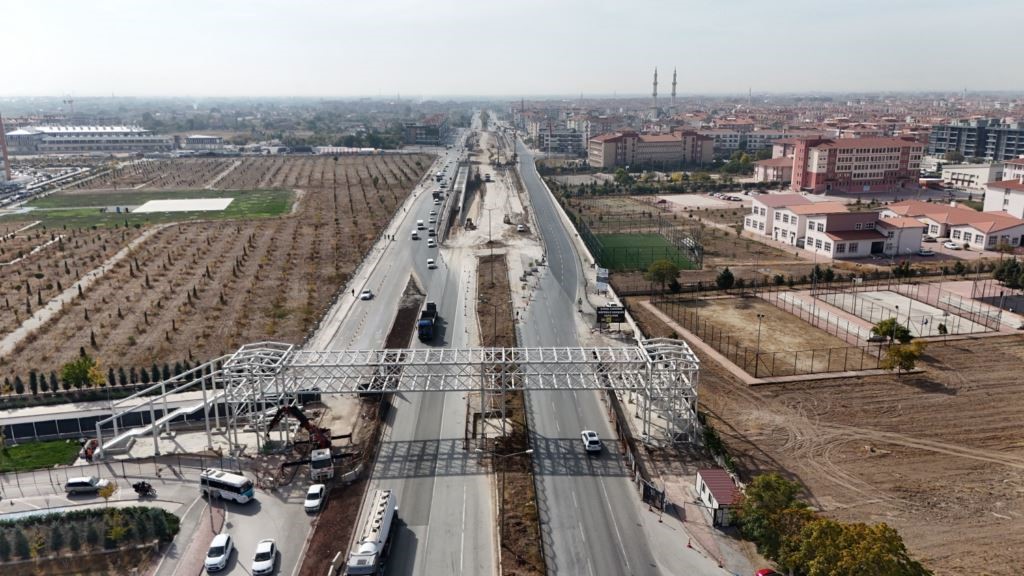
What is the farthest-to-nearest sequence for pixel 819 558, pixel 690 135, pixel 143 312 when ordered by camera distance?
pixel 690 135
pixel 143 312
pixel 819 558

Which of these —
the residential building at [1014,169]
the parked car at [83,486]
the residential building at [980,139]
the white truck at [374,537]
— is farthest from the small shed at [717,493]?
the residential building at [980,139]

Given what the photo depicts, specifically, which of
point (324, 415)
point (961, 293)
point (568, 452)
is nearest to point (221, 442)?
point (324, 415)

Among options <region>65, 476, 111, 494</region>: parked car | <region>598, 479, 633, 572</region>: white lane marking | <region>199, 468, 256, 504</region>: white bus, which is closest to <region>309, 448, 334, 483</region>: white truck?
<region>199, 468, 256, 504</region>: white bus

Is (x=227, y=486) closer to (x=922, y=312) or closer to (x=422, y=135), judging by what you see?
(x=922, y=312)

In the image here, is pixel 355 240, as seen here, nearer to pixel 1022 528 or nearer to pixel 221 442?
pixel 221 442

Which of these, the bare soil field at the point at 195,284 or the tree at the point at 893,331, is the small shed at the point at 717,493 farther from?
the bare soil field at the point at 195,284

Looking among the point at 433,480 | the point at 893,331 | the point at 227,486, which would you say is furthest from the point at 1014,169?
the point at 227,486
